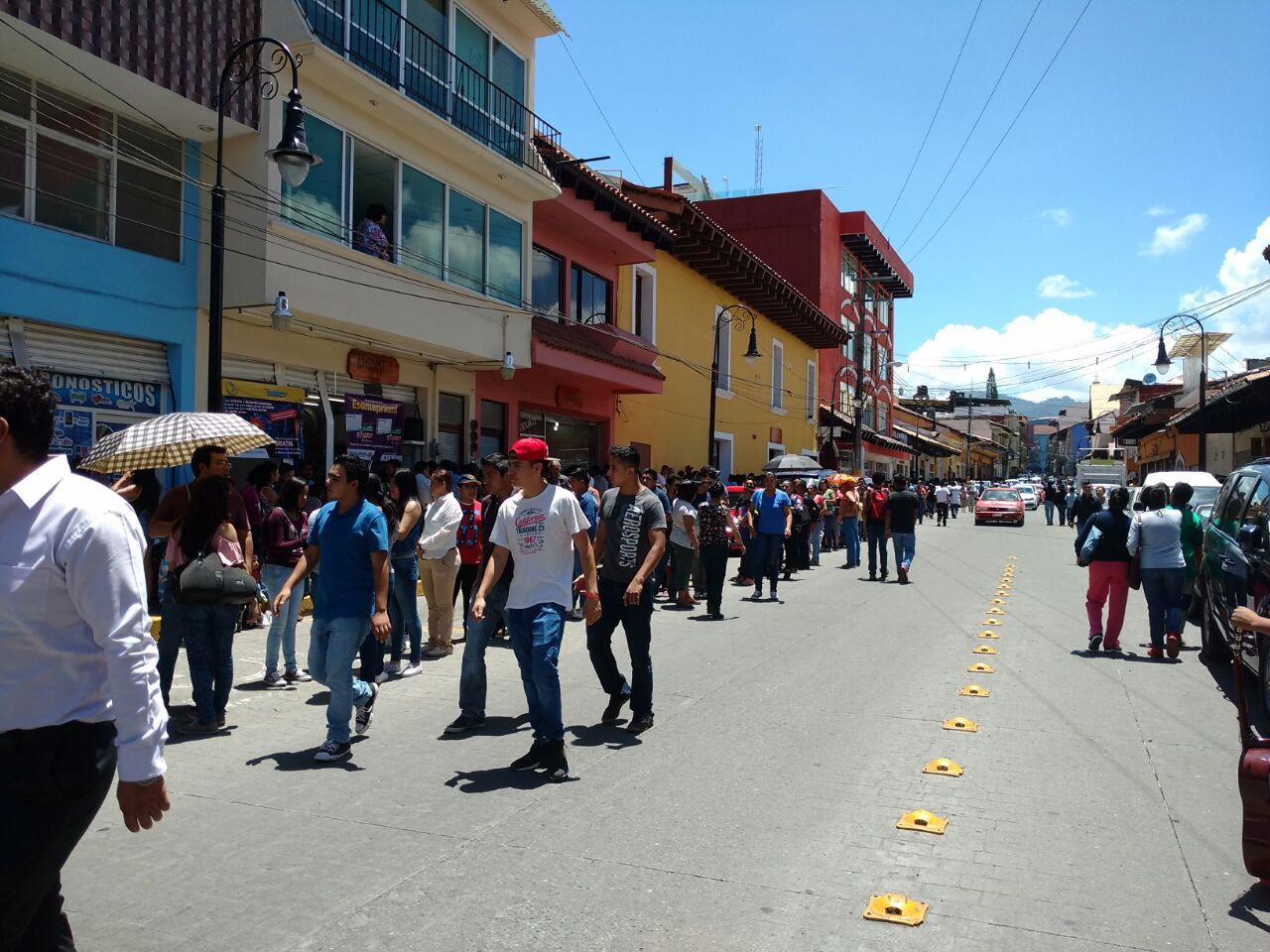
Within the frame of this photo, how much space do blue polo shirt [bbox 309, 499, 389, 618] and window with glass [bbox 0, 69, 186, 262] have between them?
7545 millimetres

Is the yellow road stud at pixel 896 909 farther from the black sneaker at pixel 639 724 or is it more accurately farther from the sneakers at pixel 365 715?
the sneakers at pixel 365 715

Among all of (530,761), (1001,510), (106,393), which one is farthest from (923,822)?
(1001,510)

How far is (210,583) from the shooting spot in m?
6.34

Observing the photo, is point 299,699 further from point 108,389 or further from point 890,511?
point 890,511

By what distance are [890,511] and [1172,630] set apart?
7148 millimetres

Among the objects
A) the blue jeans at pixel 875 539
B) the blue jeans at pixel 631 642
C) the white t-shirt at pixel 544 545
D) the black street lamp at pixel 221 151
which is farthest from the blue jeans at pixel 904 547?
the white t-shirt at pixel 544 545

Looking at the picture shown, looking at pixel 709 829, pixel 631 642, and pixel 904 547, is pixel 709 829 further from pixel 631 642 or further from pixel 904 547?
Answer: pixel 904 547

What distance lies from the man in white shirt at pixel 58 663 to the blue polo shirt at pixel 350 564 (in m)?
3.28

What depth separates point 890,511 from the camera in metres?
16.6

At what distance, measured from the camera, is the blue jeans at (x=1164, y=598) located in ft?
31.4

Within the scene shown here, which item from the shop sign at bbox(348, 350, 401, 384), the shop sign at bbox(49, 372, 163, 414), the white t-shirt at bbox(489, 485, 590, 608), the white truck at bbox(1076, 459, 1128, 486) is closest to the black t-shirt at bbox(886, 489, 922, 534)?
the shop sign at bbox(348, 350, 401, 384)

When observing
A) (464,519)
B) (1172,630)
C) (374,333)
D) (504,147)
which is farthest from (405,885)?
(504,147)

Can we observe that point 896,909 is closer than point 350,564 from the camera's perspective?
Yes

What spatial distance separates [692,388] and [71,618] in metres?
26.5
